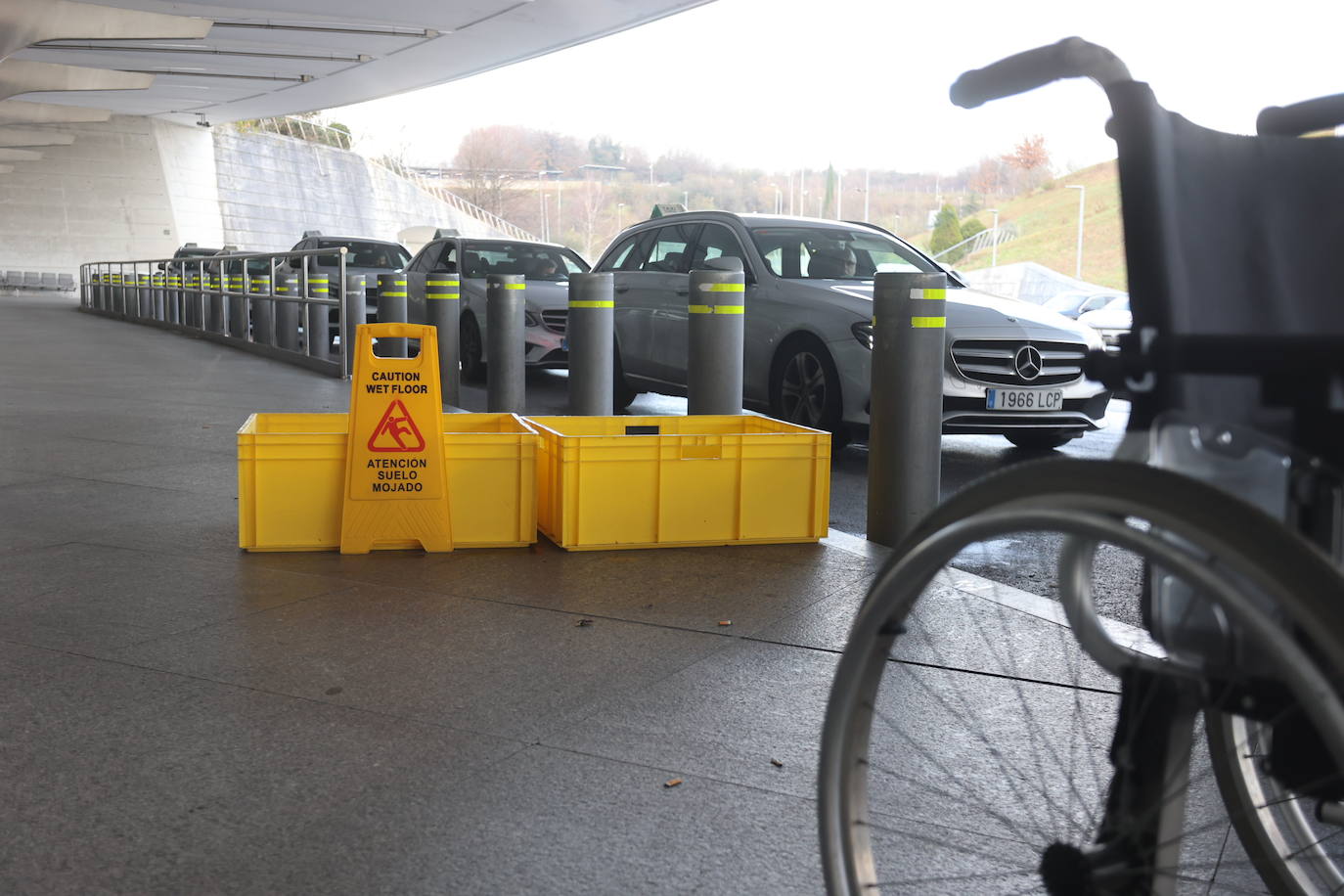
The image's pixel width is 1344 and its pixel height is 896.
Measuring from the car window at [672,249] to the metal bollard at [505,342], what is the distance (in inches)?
41.6

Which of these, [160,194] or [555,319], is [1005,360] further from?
[160,194]

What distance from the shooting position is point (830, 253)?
8555 mm

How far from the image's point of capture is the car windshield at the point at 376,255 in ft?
63.0

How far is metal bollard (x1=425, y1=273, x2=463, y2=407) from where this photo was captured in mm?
10664

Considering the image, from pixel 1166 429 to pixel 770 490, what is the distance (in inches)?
132

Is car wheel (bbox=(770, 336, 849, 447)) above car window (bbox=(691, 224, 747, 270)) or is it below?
below

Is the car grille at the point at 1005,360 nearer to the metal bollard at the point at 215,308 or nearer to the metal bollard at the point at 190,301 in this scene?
the metal bollard at the point at 215,308

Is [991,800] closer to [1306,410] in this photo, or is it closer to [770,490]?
[1306,410]

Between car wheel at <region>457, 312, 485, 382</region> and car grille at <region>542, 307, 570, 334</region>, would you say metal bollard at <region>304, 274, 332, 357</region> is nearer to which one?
car wheel at <region>457, 312, 485, 382</region>

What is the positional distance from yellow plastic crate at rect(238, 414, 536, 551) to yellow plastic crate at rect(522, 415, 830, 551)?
165 millimetres

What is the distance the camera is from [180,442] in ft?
25.2

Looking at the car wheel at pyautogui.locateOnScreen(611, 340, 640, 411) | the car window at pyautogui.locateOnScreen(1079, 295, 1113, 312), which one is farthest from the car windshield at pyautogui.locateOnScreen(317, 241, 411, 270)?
the car window at pyautogui.locateOnScreen(1079, 295, 1113, 312)

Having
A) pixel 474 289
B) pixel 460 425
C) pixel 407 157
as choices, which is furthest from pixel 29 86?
pixel 407 157

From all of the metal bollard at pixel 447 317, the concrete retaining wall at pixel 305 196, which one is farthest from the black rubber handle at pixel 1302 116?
the concrete retaining wall at pixel 305 196
